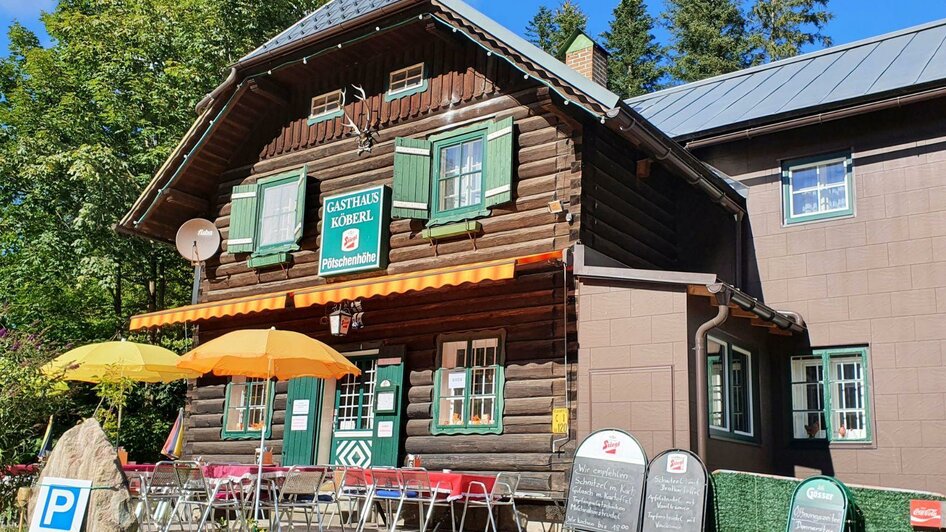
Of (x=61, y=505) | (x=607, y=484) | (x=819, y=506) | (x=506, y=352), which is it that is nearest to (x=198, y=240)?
(x=506, y=352)

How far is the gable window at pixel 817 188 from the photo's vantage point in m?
11.9

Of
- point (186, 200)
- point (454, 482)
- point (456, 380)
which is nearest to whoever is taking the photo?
point (454, 482)

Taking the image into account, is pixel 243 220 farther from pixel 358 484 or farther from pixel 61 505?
pixel 61 505

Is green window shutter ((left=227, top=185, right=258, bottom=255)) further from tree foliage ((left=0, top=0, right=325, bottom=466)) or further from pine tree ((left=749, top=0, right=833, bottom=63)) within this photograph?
pine tree ((left=749, top=0, right=833, bottom=63))

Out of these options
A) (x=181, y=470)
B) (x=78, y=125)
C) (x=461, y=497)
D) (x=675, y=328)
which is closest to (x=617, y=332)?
(x=675, y=328)

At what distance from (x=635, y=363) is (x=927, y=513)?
3.03m

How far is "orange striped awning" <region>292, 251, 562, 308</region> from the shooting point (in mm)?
10391

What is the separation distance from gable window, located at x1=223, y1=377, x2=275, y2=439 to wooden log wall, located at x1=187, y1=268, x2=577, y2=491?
0.61 meters

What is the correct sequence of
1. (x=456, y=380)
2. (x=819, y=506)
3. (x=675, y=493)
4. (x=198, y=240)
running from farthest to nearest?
(x=198, y=240) < (x=456, y=380) < (x=675, y=493) < (x=819, y=506)

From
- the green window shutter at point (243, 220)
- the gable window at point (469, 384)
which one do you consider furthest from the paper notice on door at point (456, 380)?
the green window shutter at point (243, 220)

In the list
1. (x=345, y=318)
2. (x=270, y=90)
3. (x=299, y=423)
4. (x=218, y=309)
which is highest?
(x=270, y=90)

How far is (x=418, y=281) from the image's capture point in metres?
11.0

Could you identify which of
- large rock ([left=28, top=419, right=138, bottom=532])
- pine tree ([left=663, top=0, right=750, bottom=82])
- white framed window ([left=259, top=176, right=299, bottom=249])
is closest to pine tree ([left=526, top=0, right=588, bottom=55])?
pine tree ([left=663, top=0, right=750, bottom=82])

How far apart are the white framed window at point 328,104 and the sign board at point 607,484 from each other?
7.04 metres
